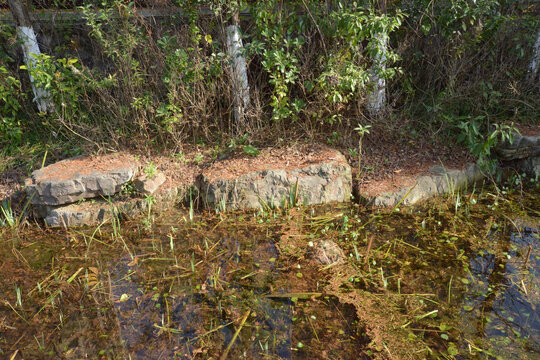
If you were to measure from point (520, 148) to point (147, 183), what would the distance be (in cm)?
516

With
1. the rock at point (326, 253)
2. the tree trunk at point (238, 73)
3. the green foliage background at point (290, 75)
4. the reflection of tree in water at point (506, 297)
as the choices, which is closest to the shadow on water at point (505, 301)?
the reflection of tree in water at point (506, 297)

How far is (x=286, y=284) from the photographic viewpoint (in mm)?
3598

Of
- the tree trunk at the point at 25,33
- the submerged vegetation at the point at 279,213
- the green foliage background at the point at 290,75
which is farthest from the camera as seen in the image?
the tree trunk at the point at 25,33

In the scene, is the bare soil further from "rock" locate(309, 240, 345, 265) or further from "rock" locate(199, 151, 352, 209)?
"rock" locate(309, 240, 345, 265)

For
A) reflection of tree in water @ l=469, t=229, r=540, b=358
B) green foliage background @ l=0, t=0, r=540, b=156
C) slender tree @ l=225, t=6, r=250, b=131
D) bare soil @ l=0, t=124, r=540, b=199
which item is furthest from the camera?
slender tree @ l=225, t=6, r=250, b=131

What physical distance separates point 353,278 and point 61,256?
316cm

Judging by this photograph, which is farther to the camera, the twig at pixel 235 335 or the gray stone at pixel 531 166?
the gray stone at pixel 531 166

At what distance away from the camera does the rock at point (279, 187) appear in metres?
5.04

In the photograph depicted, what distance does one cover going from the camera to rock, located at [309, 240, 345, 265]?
3.88 meters

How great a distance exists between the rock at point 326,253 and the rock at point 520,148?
125 inches

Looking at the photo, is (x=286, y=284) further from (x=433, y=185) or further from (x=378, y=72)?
(x=378, y=72)

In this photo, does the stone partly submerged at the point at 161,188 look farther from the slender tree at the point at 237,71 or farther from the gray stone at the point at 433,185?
the slender tree at the point at 237,71

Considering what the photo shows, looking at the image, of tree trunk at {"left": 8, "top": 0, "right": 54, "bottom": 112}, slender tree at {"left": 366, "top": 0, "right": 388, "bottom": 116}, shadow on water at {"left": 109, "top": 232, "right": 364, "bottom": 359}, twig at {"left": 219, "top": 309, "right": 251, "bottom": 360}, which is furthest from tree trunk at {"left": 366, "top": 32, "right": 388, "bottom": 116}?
tree trunk at {"left": 8, "top": 0, "right": 54, "bottom": 112}

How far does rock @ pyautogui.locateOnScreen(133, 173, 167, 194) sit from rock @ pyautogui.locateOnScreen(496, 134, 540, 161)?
4841mm
